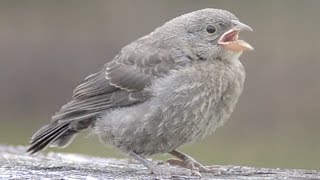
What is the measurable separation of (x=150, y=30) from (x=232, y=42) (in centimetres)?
743

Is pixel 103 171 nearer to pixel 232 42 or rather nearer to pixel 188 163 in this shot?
pixel 188 163

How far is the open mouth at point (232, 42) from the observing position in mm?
7449

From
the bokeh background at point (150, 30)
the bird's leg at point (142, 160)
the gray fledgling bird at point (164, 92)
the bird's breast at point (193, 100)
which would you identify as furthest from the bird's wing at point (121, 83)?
the bokeh background at point (150, 30)

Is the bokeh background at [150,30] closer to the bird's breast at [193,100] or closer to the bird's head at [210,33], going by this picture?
the bird's head at [210,33]

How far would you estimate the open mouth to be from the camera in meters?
7.45

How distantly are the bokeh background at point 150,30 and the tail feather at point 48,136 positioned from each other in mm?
5256

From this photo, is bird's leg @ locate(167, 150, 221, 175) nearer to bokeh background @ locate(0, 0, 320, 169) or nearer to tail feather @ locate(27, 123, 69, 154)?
tail feather @ locate(27, 123, 69, 154)

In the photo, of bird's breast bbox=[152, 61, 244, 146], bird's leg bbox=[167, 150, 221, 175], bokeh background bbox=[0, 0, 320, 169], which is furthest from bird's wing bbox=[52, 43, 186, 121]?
bokeh background bbox=[0, 0, 320, 169]

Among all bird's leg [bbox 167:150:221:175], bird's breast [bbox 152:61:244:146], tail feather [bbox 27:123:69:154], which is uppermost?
tail feather [bbox 27:123:69:154]

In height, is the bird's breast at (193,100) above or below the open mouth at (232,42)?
below

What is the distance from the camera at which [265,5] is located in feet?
50.5

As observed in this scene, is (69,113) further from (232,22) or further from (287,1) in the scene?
(287,1)

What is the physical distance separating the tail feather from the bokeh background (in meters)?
5.26

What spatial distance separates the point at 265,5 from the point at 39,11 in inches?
133
